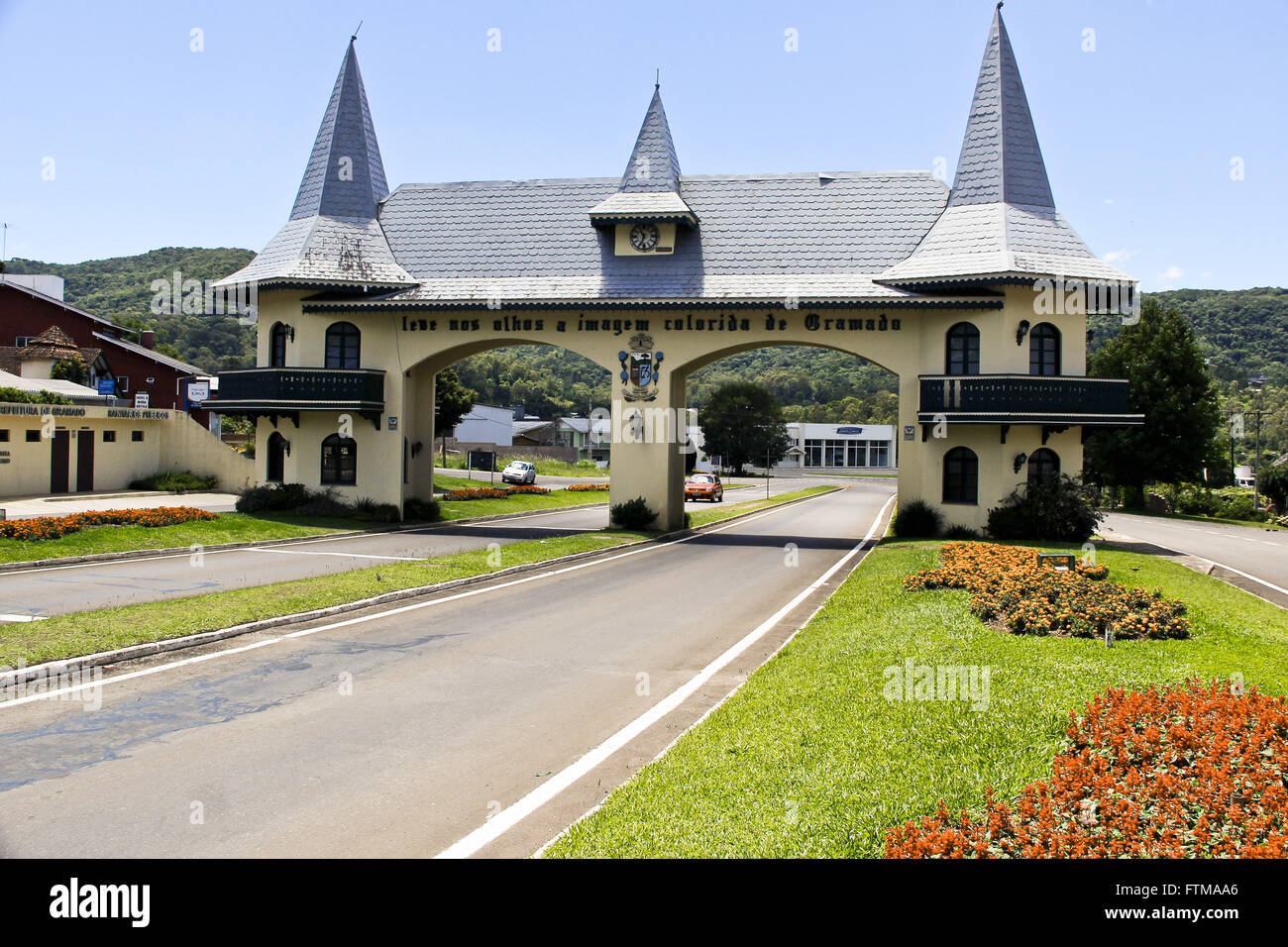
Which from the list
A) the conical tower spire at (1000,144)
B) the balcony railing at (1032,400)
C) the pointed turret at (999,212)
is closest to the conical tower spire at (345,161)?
the pointed turret at (999,212)

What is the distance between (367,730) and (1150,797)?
5.99m

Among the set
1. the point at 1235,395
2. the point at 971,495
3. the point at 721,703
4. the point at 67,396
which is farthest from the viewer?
the point at 1235,395

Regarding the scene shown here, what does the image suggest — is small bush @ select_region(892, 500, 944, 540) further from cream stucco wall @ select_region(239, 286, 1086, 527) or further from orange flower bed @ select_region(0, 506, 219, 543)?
orange flower bed @ select_region(0, 506, 219, 543)

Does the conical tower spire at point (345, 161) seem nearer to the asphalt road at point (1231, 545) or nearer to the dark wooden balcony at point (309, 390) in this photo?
the dark wooden balcony at point (309, 390)

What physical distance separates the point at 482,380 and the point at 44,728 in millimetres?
147418

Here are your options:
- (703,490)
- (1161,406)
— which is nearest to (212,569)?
(703,490)

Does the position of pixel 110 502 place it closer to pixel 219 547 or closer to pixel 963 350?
pixel 219 547

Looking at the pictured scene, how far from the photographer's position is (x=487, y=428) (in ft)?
326

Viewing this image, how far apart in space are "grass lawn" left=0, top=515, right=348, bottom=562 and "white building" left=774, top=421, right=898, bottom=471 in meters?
97.5

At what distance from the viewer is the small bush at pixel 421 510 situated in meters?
33.3

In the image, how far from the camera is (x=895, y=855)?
502cm

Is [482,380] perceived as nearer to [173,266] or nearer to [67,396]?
[173,266]

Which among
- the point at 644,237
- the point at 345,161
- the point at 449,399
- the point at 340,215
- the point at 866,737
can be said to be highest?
the point at 345,161
